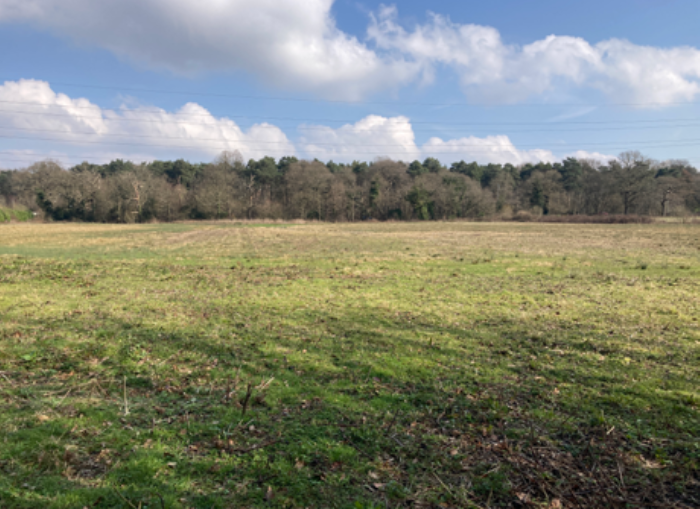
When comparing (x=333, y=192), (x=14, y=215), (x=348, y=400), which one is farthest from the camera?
(x=333, y=192)

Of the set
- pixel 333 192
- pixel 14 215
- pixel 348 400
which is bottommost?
pixel 348 400

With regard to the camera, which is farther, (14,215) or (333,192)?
(333,192)

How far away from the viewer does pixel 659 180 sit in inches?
3255

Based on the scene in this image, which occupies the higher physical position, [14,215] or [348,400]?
[14,215]

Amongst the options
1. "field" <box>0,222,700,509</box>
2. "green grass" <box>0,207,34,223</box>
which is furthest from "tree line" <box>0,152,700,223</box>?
"field" <box>0,222,700,509</box>

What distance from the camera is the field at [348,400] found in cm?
400

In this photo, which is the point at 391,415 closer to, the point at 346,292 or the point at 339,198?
the point at 346,292

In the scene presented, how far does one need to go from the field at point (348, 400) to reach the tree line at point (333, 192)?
80893 mm

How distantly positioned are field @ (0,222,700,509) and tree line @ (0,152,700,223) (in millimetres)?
80893

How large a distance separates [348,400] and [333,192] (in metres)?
87.8

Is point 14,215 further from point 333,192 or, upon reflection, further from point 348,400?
point 348,400

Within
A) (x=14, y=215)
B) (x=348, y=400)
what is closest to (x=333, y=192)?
(x=14, y=215)

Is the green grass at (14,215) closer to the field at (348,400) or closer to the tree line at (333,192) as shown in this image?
the tree line at (333,192)

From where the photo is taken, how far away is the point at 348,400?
5.87 m
